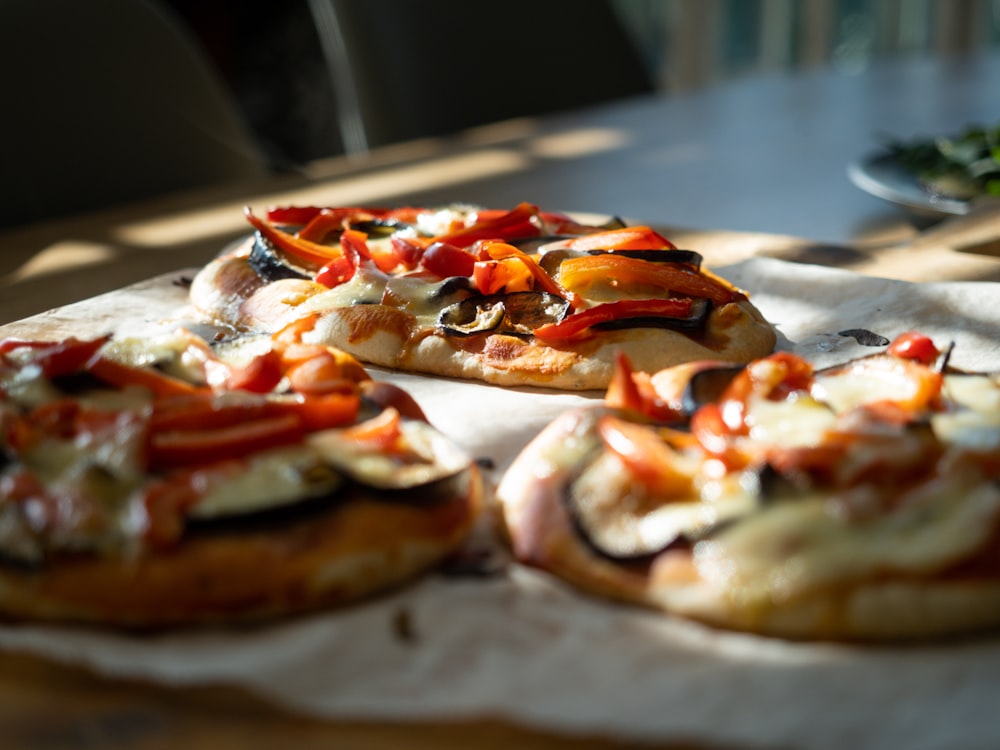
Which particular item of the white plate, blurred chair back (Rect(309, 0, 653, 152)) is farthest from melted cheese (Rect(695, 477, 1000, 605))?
blurred chair back (Rect(309, 0, 653, 152))

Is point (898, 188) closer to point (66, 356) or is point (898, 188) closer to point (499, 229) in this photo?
point (499, 229)

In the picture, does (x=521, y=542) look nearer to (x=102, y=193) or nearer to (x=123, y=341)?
(x=123, y=341)

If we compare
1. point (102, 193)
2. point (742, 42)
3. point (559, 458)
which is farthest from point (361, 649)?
point (742, 42)

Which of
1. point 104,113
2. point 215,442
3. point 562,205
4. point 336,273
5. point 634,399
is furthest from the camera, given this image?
point 104,113

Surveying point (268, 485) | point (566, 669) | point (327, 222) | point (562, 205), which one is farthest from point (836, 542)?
point (562, 205)

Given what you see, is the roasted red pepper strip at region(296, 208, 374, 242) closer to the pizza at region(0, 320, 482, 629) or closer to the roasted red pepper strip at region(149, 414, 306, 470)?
the pizza at region(0, 320, 482, 629)
